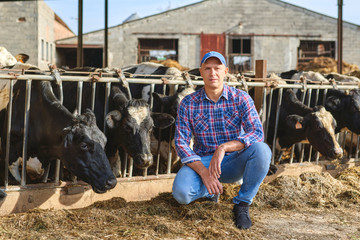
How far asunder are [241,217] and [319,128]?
265 cm

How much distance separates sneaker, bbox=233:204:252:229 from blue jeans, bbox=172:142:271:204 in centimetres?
6

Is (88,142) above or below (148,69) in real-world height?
below

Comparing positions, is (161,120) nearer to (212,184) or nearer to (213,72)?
(213,72)

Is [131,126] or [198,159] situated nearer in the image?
[198,159]

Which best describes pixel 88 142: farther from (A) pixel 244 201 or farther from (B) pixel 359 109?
(B) pixel 359 109

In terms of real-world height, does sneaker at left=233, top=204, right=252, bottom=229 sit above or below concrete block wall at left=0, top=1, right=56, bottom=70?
below

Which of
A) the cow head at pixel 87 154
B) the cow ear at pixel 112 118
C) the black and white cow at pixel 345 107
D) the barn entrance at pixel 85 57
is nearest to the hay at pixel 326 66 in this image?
the black and white cow at pixel 345 107

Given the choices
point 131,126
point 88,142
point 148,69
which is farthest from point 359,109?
point 88,142

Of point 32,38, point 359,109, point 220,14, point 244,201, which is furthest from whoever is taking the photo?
point 220,14

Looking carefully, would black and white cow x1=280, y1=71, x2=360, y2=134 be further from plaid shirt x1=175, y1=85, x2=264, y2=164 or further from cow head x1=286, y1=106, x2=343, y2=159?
plaid shirt x1=175, y1=85, x2=264, y2=164

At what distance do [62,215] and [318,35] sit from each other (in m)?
20.6

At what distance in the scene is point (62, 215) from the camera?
3857 mm

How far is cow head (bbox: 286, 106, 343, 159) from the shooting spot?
227 inches

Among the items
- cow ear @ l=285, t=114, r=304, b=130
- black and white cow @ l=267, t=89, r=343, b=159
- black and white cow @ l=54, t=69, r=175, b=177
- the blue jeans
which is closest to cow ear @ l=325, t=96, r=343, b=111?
black and white cow @ l=267, t=89, r=343, b=159
